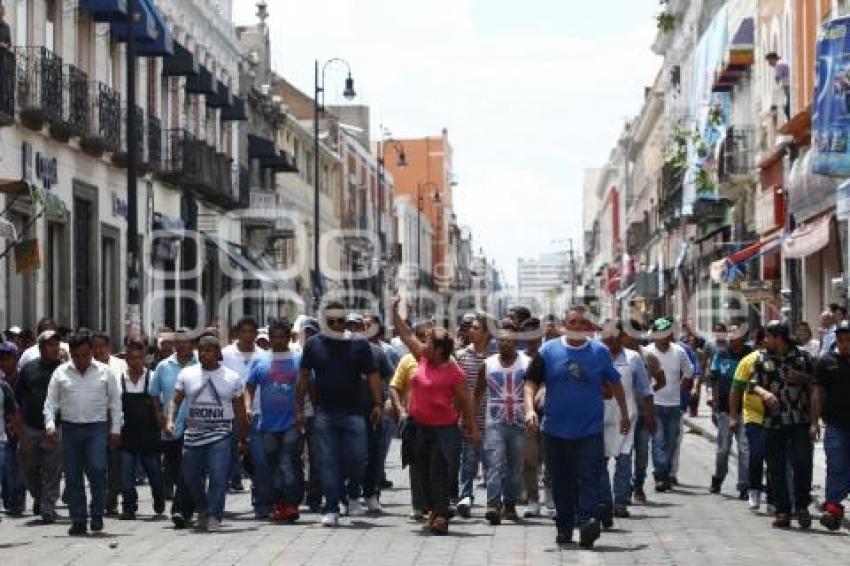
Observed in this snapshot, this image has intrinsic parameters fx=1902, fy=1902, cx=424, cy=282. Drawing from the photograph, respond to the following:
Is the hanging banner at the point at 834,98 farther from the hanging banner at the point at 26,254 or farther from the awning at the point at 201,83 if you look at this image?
the awning at the point at 201,83

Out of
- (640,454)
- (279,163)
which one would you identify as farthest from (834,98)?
(279,163)

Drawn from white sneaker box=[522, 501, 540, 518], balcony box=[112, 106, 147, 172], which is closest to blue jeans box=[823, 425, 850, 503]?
white sneaker box=[522, 501, 540, 518]

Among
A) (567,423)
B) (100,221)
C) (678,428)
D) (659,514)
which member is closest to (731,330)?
(678,428)

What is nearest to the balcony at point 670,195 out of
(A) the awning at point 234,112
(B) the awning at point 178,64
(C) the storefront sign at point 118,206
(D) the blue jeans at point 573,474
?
(A) the awning at point 234,112

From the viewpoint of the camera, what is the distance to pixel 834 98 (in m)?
24.8

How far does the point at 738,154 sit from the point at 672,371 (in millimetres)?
27530

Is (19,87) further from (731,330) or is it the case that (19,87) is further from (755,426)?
(755,426)

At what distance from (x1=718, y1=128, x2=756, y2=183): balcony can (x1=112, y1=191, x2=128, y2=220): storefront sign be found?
16.0m

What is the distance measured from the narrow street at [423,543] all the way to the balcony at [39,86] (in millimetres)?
11751

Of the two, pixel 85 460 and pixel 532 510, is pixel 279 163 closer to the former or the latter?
pixel 532 510

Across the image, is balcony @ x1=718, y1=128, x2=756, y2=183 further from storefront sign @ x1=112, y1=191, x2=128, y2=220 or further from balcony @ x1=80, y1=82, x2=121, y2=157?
balcony @ x1=80, y1=82, x2=121, y2=157

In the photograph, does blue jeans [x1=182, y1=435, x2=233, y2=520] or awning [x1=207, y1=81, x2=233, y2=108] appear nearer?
blue jeans [x1=182, y1=435, x2=233, y2=520]

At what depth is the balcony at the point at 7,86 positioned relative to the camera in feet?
83.0

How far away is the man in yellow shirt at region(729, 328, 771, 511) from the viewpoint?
15641 millimetres
